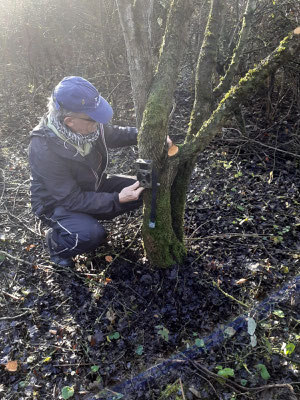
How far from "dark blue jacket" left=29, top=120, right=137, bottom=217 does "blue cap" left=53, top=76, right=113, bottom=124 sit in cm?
29

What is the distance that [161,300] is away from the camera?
2.46 metres

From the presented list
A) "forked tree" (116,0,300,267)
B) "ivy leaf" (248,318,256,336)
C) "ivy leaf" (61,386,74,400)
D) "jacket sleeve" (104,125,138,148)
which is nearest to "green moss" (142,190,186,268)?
"forked tree" (116,0,300,267)

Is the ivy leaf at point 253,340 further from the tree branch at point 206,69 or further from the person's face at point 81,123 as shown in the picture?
the person's face at point 81,123

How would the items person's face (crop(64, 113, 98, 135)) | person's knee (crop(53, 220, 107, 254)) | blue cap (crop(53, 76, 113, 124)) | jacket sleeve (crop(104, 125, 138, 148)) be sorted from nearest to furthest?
blue cap (crop(53, 76, 113, 124)) → person's face (crop(64, 113, 98, 135)) → person's knee (crop(53, 220, 107, 254)) → jacket sleeve (crop(104, 125, 138, 148))

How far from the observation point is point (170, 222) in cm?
243

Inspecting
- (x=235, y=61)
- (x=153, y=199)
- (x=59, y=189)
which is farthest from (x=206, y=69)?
(x=59, y=189)

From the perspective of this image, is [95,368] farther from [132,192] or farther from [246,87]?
[246,87]

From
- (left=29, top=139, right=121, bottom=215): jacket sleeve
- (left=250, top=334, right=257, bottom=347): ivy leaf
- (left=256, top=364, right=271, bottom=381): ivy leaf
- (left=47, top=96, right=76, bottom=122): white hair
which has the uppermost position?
(left=47, top=96, right=76, bottom=122): white hair

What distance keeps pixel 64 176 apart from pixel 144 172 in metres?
0.79

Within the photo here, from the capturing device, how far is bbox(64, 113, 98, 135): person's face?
2.41 metres

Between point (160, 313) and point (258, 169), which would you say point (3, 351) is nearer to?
point (160, 313)

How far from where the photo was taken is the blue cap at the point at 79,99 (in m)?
2.30

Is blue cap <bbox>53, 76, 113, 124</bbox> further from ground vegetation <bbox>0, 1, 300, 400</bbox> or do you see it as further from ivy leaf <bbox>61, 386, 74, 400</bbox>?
ivy leaf <bbox>61, 386, 74, 400</bbox>

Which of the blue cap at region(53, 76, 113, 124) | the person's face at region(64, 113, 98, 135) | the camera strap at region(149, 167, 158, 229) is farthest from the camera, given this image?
the person's face at region(64, 113, 98, 135)
